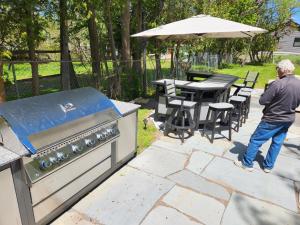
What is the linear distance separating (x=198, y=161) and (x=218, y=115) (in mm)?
1770

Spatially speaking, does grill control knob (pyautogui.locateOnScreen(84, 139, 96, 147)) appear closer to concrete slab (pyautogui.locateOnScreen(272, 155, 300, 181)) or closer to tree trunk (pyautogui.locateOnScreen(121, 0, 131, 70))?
concrete slab (pyautogui.locateOnScreen(272, 155, 300, 181))

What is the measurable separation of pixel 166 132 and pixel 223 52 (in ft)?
61.3

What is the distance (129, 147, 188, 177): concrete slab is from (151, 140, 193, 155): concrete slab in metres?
0.14

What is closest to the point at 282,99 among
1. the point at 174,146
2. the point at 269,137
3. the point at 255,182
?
the point at 269,137

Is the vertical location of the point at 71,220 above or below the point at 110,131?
below

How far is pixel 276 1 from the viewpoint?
2392cm

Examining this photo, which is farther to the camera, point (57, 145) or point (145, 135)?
point (145, 135)

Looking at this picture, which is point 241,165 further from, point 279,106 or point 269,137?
point 279,106

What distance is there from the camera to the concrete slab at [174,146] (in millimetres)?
4602

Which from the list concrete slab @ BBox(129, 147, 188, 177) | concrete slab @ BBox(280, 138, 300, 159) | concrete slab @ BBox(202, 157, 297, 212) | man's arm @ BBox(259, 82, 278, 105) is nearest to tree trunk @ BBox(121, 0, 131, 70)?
concrete slab @ BBox(129, 147, 188, 177)

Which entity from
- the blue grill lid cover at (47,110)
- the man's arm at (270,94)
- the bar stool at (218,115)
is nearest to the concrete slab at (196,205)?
the blue grill lid cover at (47,110)

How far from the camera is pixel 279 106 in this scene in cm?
345

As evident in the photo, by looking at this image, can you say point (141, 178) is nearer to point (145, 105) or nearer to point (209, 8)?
point (145, 105)

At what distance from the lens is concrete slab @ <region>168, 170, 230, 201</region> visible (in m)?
3.32
